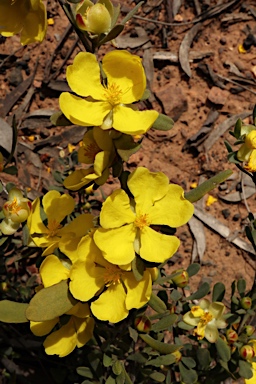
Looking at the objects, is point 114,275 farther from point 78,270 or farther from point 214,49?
point 214,49

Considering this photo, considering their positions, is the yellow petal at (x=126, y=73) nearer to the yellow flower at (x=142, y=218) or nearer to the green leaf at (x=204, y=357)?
the yellow flower at (x=142, y=218)

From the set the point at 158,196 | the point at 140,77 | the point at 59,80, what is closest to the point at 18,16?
the point at 140,77

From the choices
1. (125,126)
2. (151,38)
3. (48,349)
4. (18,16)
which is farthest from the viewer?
(151,38)

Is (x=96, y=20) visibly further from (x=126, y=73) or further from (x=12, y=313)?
(x=12, y=313)

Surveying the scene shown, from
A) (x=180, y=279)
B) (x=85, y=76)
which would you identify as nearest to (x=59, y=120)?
(x=85, y=76)

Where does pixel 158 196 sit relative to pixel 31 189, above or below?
above

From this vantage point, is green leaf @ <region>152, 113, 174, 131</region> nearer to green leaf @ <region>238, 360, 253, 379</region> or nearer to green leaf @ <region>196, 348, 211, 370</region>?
green leaf @ <region>238, 360, 253, 379</region>
